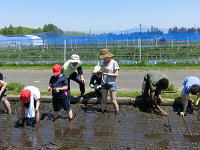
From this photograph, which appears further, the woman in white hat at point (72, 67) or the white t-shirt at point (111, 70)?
the woman in white hat at point (72, 67)

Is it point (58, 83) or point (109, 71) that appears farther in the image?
point (109, 71)

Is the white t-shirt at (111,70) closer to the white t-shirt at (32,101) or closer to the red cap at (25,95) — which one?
the white t-shirt at (32,101)

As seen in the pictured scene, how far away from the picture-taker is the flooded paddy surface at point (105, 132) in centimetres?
511

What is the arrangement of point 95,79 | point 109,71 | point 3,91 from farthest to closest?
1. point 95,79
2. point 3,91
3. point 109,71

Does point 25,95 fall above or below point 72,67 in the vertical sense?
below


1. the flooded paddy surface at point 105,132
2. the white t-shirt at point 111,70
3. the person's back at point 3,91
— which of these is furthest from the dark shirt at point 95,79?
the person's back at point 3,91

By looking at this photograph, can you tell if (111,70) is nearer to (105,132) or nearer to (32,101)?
(105,132)

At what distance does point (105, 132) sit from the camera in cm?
579

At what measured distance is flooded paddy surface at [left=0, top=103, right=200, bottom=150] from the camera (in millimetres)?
5113

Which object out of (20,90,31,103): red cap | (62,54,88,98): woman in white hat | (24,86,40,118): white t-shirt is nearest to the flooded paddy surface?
(24,86,40,118): white t-shirt

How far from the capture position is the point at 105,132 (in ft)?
19.0

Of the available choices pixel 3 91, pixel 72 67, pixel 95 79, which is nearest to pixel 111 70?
pixel 72 67

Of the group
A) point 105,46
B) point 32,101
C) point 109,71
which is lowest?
point 32,101

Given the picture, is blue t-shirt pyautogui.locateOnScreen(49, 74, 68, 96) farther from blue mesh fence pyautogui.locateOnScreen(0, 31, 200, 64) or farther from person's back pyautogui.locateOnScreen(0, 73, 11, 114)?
blue mesh fence pyautogui.locateOnScreen(0, 31, 200, 64)
